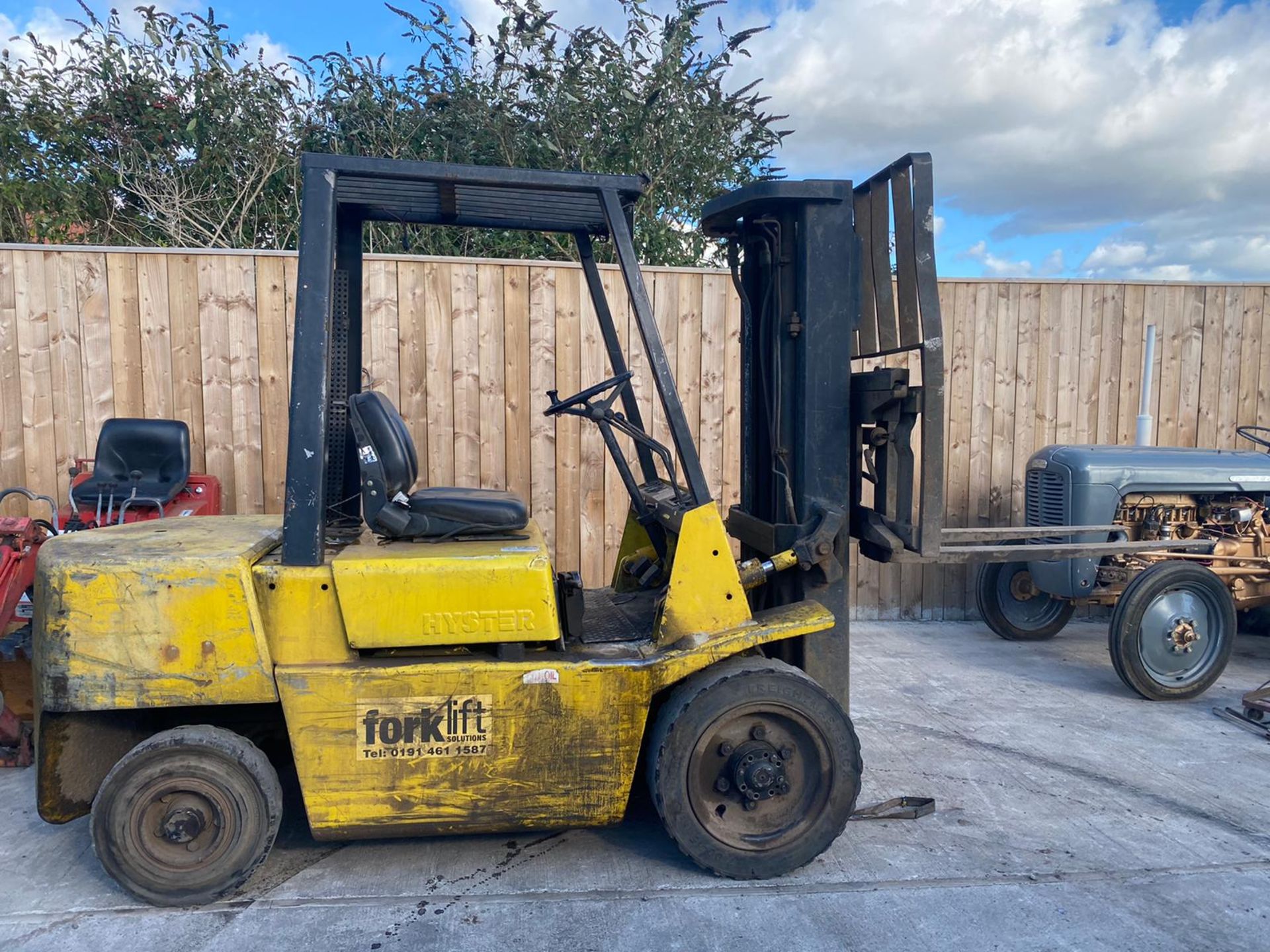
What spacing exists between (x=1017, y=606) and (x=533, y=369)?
Answer: 13.6ft

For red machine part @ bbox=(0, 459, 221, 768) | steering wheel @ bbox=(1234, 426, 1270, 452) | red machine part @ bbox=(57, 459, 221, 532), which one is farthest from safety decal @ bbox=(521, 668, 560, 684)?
steering wheel @ bbox=(1234, 426, 1270, 452)

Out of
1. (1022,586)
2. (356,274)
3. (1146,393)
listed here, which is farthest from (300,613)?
(1146,393)

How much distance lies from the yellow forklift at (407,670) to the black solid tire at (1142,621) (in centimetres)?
295

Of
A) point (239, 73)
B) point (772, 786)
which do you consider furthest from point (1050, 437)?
point (239, 73)

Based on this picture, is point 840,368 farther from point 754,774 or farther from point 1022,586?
point 1022,586

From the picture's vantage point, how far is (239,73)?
26.3 ft

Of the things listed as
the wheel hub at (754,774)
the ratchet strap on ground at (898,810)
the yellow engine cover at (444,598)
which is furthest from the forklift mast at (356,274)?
the ratchet strap on ground at (898,810)

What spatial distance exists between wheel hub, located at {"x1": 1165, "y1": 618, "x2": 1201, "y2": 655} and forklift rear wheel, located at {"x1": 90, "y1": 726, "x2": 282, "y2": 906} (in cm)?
520

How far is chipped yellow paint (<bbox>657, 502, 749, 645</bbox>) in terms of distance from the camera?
135 inches

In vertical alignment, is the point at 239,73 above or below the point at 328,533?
above

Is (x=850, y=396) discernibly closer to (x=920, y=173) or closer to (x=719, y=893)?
(x=920, y=173)

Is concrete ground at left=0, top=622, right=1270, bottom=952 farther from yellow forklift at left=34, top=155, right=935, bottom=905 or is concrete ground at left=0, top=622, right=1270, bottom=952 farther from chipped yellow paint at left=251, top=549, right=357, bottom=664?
chipped yellow paint at left=251, top=549, right=357, bottom=664

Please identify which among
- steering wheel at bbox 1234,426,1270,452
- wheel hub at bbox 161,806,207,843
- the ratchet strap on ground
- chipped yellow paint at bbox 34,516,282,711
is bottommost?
the ratchet strap on ground

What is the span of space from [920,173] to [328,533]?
2.80 meters
